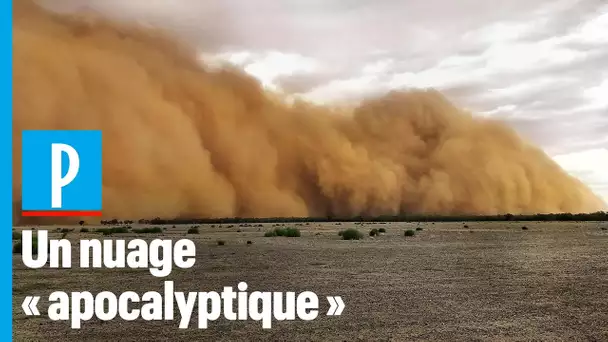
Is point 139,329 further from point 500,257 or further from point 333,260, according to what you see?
point 500,257

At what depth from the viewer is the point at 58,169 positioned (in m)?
22.5

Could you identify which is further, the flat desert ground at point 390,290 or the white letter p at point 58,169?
the white letter p at point 58,169

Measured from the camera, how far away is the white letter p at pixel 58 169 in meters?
21.8

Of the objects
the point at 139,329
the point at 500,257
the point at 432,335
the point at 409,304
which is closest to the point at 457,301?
the point at 409,304

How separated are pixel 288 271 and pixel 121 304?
6531mm

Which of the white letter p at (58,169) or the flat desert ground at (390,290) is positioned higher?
the white letter p at (58,169)

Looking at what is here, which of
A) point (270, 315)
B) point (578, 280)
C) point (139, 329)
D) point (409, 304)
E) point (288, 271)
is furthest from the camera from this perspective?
point (288, 271)

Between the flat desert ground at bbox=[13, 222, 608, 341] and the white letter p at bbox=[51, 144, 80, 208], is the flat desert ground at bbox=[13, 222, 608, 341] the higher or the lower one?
the lower one

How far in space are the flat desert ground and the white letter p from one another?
2.78 metres

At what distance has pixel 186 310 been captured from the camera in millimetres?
12266

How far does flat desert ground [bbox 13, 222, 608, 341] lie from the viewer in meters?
10.2

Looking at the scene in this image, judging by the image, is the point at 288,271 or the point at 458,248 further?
the point at 458,248

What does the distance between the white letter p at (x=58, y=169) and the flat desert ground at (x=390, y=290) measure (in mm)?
2777

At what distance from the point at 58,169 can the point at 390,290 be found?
14.0m
